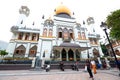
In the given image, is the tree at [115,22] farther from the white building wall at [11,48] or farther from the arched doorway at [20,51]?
the white building wall at [11,48]

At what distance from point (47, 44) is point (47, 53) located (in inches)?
87.2

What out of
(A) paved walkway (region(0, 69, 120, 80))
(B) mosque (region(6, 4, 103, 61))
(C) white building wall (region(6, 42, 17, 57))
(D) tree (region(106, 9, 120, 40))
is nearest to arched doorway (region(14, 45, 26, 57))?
(B) mosque (region(6, 4, 103, 61))

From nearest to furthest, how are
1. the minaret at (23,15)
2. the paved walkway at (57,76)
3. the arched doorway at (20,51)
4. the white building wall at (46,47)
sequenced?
1. the paved walkway at (57,76)
2. the white building wall at (46,47)
3. the arched doorway at (20,51)
4. the minaret at (23,15)

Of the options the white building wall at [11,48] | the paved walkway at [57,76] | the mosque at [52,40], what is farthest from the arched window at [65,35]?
the paved walkway at [57,76]

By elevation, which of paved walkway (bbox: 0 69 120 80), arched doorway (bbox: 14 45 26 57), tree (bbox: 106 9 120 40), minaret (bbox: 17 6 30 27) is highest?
minaret (bbox: 17 6 30 27)

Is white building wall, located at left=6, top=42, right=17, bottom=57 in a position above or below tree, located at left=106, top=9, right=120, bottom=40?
below

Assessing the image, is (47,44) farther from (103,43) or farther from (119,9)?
(103,43)

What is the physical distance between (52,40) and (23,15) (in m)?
13.8

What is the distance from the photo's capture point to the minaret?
2620cm

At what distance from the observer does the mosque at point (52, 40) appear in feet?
67.1

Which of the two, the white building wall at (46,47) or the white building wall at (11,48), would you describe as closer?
the white building wall at (46,47)

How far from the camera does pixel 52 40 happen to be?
2148 cm

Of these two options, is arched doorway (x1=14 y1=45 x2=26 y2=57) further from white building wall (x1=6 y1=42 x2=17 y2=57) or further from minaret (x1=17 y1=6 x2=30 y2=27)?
minaret (x1=17 y1=6 x2=30 y2=27)

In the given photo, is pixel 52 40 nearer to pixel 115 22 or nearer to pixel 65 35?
pixel 65 35
